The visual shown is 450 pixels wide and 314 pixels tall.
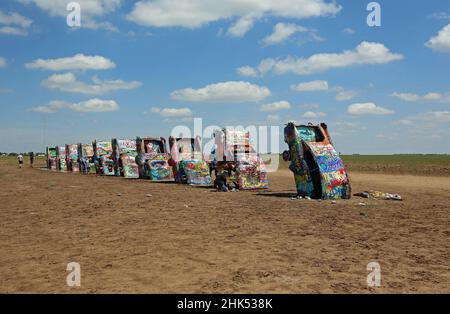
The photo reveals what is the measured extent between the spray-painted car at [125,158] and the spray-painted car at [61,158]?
47.8ft

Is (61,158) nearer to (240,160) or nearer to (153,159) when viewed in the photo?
(153,159)

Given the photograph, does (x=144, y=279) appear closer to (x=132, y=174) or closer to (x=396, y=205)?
(x=396, y=205)

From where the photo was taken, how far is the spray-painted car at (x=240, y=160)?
19.5 metres

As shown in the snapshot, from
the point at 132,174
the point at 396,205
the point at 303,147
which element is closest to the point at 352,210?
the point at 396,205

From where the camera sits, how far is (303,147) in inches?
612

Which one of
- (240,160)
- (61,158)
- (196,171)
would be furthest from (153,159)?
(61,158)

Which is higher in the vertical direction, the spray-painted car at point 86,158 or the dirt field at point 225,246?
the spray-painted car at point 86,158

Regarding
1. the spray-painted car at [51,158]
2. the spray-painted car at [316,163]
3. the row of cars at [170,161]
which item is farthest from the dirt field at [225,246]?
the spray-painted car at [51,158]

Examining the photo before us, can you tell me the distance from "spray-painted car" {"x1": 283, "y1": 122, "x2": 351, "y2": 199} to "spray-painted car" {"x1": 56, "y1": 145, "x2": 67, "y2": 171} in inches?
1392

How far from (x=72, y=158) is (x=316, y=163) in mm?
33737

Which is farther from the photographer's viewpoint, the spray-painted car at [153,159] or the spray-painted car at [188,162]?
the spray-painted car at [153,159]

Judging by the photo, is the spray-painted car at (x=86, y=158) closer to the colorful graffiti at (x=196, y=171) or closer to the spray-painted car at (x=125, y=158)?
the spray-painted car at (x=125, y=158)

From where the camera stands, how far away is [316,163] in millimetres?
15094

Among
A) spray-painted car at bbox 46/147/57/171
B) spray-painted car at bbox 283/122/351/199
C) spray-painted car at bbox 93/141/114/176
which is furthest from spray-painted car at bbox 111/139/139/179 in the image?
spray-painted car at bbox 46/147/57/171
